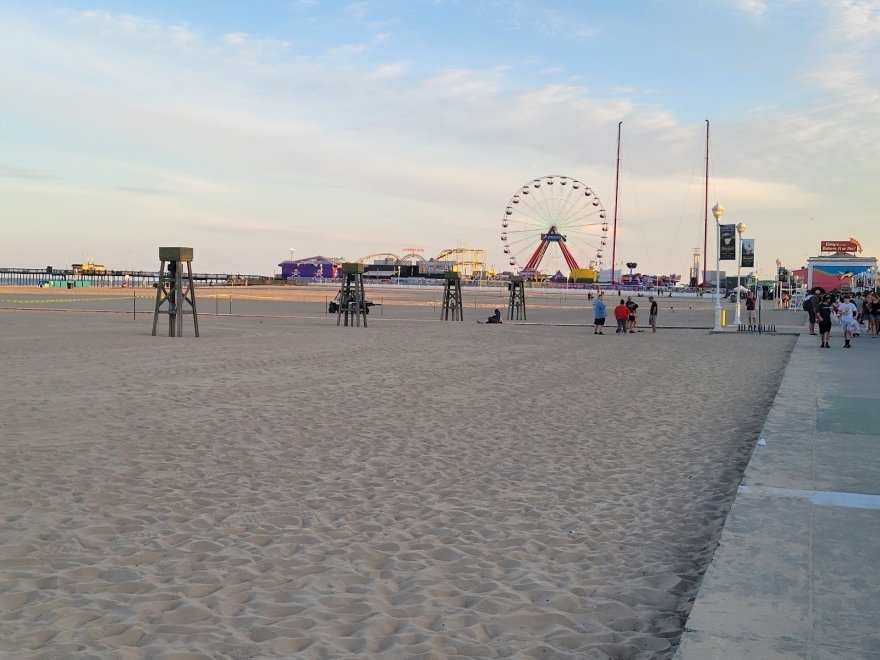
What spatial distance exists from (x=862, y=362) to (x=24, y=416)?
1470 cm

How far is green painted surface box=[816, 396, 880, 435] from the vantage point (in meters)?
8.77

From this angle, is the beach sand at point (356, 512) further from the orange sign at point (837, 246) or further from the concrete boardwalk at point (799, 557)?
the orange sign at point (837, 246)

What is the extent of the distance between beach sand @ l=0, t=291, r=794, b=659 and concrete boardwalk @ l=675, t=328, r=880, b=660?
0.28 meters

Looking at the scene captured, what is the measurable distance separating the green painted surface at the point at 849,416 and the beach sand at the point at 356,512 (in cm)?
82

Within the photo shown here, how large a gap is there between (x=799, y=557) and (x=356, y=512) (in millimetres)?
2867

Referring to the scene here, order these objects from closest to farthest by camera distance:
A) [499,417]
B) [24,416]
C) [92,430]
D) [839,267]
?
[92,430], [24,416], [499,417], [839,267]

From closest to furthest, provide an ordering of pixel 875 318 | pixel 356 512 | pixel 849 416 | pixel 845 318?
pixel 356 512 < pixel 849 416 < pixel 845 318 < pixel 875 318

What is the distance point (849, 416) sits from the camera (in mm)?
9617

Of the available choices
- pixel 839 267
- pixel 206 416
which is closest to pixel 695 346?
pixel 206 416

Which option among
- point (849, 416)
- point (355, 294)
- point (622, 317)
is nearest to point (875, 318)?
point (622, 317)

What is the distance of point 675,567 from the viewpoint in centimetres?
484

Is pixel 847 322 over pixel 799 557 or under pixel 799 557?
over

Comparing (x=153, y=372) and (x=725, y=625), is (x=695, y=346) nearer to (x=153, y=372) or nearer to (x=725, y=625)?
(x=153, y=372)

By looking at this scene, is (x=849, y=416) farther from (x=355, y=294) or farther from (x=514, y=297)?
(x=514, y=297)
